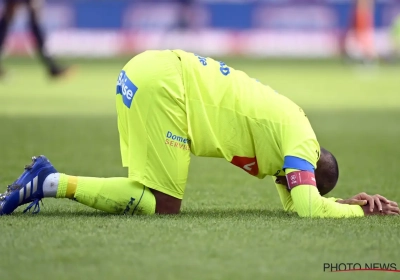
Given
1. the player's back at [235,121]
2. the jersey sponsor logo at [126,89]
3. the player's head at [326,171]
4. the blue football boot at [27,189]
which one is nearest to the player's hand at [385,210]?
the player's head at [326,171]

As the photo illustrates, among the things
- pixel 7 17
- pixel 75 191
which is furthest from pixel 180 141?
pixel 7 17

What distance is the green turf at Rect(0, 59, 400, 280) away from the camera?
376 cm

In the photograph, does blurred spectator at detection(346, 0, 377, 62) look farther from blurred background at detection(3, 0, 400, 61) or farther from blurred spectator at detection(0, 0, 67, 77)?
blurred spectator at detection(0, 0, 67, 77)

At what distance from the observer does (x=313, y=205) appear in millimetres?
4832

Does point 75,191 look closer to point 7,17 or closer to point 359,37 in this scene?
point 7,17

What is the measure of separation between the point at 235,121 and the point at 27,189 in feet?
3.85

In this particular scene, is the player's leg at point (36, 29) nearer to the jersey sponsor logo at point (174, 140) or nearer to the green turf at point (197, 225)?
the green turf at point (197, 225)

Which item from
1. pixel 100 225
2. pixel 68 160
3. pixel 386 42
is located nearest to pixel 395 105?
pixel 68 160

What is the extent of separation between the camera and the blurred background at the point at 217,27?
28.2 meters

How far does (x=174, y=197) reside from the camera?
4988 mm

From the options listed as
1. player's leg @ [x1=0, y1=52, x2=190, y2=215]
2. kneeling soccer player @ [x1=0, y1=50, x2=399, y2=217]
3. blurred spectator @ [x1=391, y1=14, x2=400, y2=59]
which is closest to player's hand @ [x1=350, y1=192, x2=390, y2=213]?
kneeling soccer player @ [x1=0, y1=50, x2=399, y2=217]

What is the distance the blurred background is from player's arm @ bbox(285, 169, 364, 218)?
75.3ft

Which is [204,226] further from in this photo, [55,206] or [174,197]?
[55,206]

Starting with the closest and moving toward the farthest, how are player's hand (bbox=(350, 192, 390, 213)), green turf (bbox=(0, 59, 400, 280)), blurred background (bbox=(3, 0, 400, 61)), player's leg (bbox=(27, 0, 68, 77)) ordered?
1. green turf (bbox=(0, 59, 400, 280))
2. player's hand (bbox=(350, 192, 390, 213))
3. player's leg (bbox=(27, 0, 68, 77))
4. blurred background (bbox=(3, 0, 400, 61))
